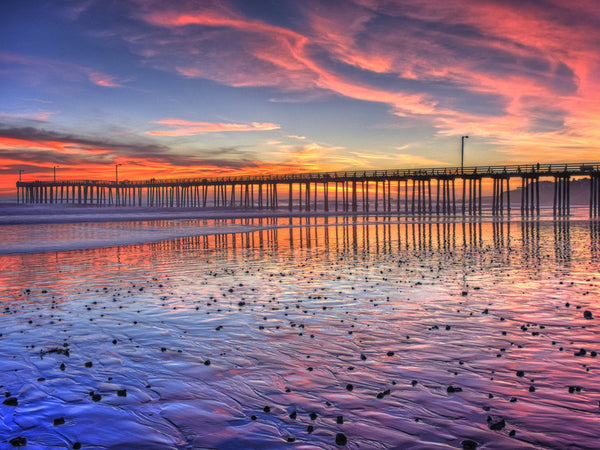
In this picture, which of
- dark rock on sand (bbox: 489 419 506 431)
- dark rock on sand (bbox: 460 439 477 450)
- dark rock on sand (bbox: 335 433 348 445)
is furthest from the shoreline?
dark rock on sand (bbox: 335 433 348 445)

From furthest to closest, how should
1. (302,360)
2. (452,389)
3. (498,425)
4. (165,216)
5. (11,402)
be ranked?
(165,216) → (302,360) → (452,389) → (11,402) → (498,425)

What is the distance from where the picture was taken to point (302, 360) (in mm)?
6117

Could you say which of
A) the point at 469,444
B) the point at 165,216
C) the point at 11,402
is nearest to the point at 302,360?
the point at 469,444

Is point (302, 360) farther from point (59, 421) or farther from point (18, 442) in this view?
point (18, 442)

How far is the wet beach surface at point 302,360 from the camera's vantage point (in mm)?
4219

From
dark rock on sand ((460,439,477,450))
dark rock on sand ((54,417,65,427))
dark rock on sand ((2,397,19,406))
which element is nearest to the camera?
dark rock on sand ((460,439,477,450))

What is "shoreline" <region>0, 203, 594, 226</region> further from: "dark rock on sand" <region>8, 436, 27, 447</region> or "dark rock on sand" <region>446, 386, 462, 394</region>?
"dark rock on sand" <region>446, 386, 462, 394</region>

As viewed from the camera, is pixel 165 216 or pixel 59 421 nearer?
pixel 59 421

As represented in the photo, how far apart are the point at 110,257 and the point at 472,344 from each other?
15.7 metres

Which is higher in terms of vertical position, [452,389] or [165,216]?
[165,216]

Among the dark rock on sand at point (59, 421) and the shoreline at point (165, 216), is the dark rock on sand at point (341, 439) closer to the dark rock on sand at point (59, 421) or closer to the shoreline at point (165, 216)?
the dark rock on sand at point (59, 421)

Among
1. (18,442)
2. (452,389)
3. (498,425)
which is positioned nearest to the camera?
(18,442)

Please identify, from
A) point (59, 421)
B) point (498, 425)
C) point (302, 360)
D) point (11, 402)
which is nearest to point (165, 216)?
point (302, 360)

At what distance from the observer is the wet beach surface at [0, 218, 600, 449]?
13.8 feet
